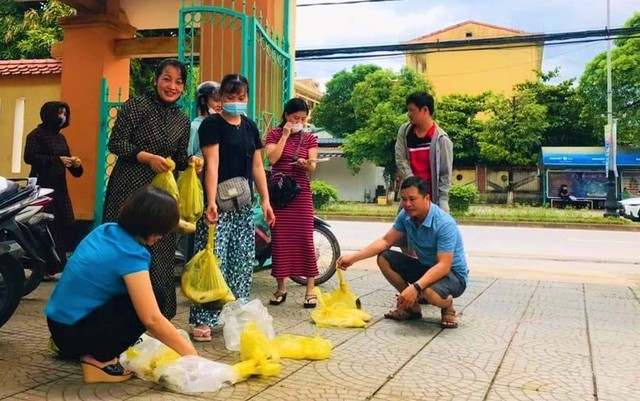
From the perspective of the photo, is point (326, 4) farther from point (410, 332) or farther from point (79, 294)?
point (79, 294)

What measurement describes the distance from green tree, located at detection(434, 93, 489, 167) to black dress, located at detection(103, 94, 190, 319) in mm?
26287

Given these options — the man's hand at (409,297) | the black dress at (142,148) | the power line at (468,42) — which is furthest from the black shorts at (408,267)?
the power line at (468,42)

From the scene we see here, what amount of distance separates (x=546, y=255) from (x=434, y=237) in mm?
7088

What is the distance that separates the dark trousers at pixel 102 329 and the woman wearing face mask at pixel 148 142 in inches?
23.7

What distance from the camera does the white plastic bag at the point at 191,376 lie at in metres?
2.48

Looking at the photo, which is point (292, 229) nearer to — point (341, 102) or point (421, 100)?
point (421, 100)

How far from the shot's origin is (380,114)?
27.9 meters

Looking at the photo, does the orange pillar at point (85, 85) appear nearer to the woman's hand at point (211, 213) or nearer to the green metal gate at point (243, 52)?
the green metal gate at point (243, 52)

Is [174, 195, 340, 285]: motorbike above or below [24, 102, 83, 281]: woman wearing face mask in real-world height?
below

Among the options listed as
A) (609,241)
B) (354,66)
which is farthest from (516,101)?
(609,241)

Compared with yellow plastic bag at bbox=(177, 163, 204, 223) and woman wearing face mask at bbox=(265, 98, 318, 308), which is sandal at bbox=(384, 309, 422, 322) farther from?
yellow plastic bag at bbox=(177, 163, 204, 223)

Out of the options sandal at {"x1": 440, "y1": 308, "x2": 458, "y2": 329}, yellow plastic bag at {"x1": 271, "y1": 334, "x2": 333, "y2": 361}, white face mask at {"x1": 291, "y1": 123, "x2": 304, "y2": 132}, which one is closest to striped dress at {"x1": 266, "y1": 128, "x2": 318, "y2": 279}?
white face mask at {"x1": 291, "y1": 123, "x2": 304, "y2": 132}

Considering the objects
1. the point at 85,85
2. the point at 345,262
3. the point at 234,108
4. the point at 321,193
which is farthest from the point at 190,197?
the point at 321,193

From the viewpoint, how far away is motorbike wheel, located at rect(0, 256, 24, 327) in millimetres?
3395
